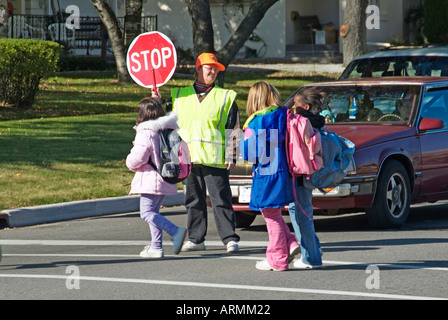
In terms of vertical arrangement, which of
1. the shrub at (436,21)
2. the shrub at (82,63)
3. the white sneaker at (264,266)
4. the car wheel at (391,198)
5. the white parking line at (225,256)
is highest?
the shrub at (436,21)

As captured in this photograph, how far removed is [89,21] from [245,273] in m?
25.8

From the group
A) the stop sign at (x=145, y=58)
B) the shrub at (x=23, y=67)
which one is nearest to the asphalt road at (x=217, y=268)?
the stop sign at (x=145, y=58)

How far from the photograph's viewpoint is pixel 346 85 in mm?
11938

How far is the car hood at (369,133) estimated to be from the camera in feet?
34.3

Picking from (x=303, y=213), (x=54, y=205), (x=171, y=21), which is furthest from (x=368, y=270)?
(x=171, y=21)

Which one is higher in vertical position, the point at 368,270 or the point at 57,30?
the point at 57,30

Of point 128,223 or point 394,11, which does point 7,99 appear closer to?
point 128,223

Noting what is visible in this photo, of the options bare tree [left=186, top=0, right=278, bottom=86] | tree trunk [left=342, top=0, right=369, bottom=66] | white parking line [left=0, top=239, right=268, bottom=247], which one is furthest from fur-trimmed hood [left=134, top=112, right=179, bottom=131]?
tree trunk [left=342, top=0, right=369, bottom=66]

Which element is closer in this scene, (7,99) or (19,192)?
(19,192)

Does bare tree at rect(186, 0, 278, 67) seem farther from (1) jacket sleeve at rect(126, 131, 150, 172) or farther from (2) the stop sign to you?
(1) jacket sleeve at rect(126, 131, 150, 172)

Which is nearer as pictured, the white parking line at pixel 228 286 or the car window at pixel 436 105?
the white parking line at pixel 228 286

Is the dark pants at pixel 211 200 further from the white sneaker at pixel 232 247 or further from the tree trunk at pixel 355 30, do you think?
the tree trunk at pixel 355 30

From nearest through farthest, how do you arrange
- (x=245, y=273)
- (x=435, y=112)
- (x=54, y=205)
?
1. (x=245, y=273)
2. (x=435, y=112)
3. (x=54, y=205)

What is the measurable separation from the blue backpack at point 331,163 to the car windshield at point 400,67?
6.53 meters
